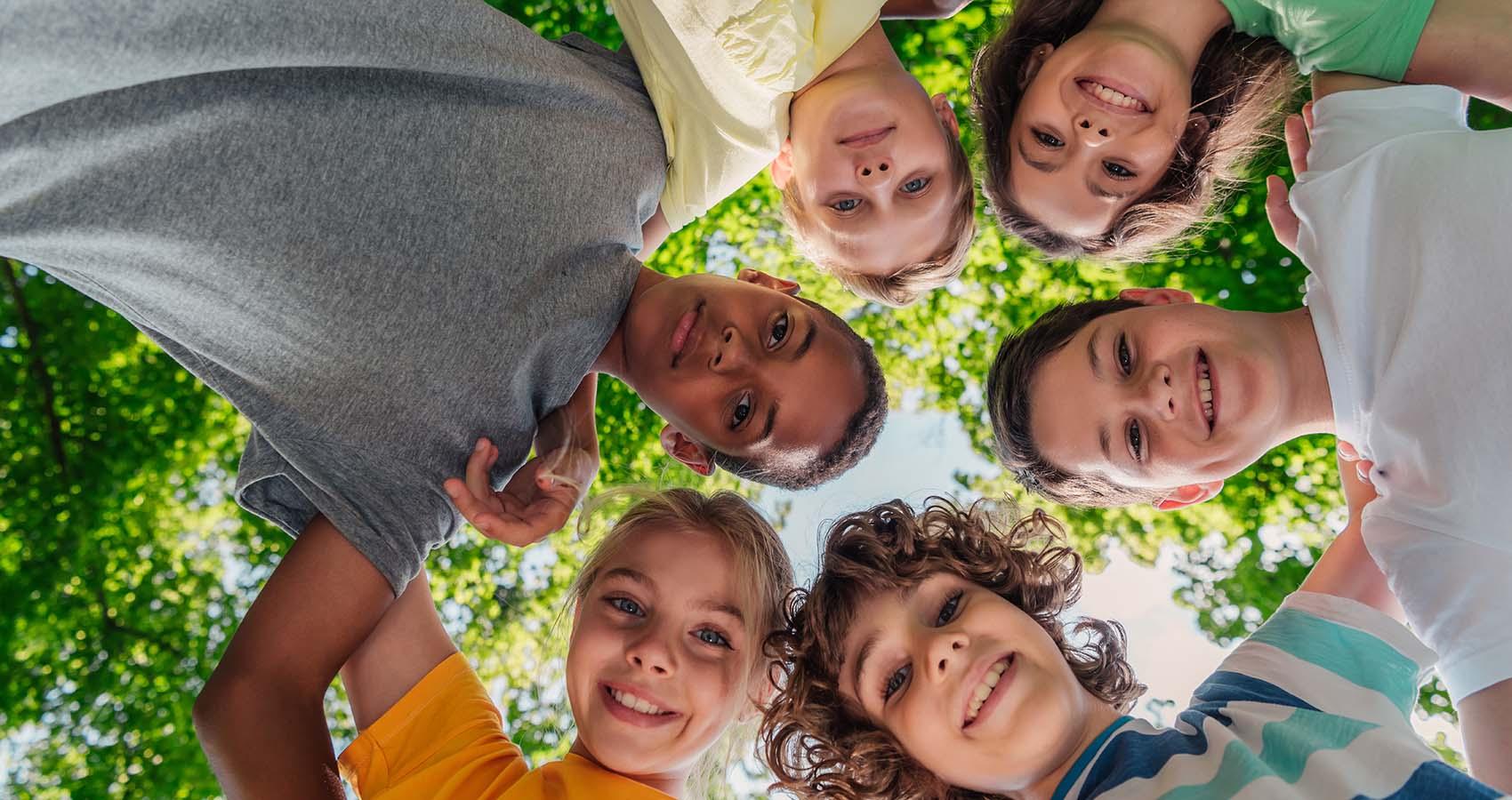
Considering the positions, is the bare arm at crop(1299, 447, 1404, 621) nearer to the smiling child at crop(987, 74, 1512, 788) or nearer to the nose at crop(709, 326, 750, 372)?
the smiling child at crop(987, 74, 1512, 788)

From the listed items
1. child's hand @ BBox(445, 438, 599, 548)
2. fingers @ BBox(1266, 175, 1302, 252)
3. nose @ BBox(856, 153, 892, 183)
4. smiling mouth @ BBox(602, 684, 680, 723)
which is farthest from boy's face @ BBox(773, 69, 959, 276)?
smiling mouth @ BBox(602, 684, 680, 723)

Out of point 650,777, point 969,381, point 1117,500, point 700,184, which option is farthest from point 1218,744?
point 969,381

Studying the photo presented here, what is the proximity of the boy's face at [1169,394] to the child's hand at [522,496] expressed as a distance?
4.32ft

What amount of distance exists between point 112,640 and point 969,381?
13.9 feet

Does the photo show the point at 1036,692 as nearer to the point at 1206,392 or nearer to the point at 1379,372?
the point at 1206,392

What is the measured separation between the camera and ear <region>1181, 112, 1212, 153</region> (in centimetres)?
286

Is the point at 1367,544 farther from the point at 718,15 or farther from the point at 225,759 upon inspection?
the point at 225,759

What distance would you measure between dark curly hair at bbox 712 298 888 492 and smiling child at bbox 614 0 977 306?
1.11ft

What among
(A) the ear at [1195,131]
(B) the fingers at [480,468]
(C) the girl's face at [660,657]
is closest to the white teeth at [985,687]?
(C) the girl's face at [660,657]

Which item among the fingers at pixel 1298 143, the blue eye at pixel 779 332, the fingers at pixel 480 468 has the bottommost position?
the fingers at pixel 480 468

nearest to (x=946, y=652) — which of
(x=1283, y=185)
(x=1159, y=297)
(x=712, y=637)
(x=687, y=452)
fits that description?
(x=712, y=637)

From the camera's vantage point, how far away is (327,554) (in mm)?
2285

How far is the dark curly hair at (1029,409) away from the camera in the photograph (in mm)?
2834

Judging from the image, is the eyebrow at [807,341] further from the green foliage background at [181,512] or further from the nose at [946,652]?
the green foliage background at [181,512]
